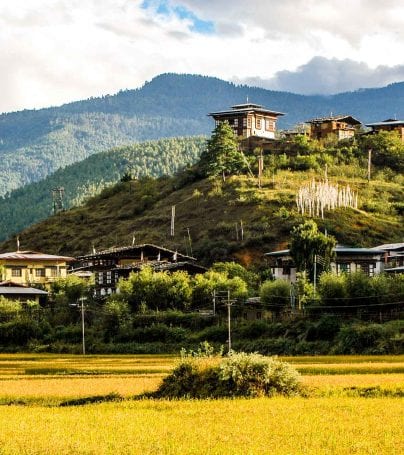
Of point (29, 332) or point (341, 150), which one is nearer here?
point (29, 332)

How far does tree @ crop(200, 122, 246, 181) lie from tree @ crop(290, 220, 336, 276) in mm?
46738

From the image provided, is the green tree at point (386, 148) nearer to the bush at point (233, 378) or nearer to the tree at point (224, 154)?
the tree at point (224, 154)

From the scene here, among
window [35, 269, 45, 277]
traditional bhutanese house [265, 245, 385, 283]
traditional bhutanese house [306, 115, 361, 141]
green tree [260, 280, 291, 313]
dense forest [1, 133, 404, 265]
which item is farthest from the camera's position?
traditional bhutanese house [306, 115, 361, 141]

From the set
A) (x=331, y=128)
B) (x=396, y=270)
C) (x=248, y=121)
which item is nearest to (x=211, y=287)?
(x=396, y=270)

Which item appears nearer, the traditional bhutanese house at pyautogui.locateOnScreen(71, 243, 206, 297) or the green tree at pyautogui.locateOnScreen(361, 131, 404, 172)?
the traditional bhutanese house at pyautogui.locateOnScreen(71, 243, 206, 297)

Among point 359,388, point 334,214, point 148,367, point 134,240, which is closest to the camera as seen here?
point 359,388

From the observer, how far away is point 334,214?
114 meters

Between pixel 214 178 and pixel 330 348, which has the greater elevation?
pixel 214 178

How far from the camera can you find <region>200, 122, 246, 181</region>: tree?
134 meters

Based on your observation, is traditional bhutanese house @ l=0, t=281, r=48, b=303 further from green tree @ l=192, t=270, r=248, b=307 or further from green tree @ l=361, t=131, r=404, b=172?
green tree @ l=361, t=131, r=404, b=172

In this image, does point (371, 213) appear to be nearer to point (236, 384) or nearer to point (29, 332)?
point (29, 332)

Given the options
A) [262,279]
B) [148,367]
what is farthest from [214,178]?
[148,367]

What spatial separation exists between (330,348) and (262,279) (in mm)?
28699

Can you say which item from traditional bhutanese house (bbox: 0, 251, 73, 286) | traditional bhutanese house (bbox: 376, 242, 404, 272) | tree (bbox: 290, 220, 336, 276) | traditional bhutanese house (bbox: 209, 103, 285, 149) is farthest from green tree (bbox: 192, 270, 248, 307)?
traditional bhutanese house (bbox: 209, 103, 285, 149)
